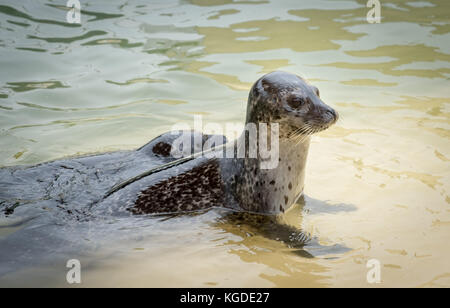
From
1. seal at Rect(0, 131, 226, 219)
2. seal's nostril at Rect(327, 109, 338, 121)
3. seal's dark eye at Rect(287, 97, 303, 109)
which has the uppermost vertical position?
seal's dark eye at Rect(287, 97, 303, 109)

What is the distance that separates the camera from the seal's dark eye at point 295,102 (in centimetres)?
481

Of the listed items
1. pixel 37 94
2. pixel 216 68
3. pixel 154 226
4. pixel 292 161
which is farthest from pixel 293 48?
pixel 154 226

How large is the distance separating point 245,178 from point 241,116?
8.83 feet

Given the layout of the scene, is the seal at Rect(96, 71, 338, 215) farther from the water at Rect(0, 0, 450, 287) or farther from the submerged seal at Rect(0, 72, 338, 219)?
the water at Rect(0, 0, 450, 287)

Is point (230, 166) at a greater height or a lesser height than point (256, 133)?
lesser

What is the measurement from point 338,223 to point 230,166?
111cm

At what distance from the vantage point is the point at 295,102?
4812 millimetres

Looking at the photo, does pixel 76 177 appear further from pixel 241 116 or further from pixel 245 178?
pixel 241 116

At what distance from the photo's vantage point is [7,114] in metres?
7.97

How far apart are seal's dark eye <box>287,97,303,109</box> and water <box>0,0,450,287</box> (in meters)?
1.01

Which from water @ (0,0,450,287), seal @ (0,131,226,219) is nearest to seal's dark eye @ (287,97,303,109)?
water @ (0,0,450,287)

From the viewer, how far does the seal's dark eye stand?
4.81m

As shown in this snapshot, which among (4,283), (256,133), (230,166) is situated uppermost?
(256,133)
